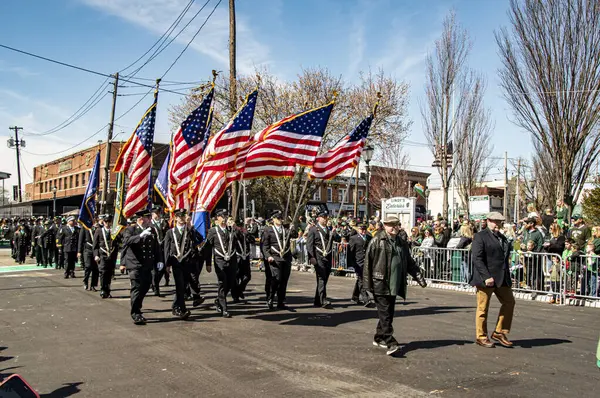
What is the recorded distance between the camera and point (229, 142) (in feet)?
34.7

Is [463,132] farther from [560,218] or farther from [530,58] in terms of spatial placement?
[560,218]

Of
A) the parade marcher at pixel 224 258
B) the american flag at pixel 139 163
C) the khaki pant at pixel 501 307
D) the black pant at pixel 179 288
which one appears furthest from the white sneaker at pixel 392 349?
the american flag at pixel 139 163

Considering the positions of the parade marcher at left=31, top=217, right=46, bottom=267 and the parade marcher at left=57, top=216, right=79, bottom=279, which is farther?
the parade marcher at left=31, top=217, right=46, bottom=267

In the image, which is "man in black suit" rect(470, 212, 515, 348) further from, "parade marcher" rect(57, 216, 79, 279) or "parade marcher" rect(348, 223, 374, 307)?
"parade marcher" rect(57, 216, 79, 279)

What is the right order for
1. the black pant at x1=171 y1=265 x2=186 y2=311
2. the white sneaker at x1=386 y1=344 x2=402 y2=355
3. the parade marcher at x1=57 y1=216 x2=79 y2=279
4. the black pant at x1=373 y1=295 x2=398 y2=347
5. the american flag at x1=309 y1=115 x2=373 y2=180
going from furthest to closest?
1. the parade marcher at x1=57 y1=216 x2=79 y2=279
2. the american flag at x1=309 y1=115 x2=373 y2=180
3. the black pant at x1=171 y1=265 x2=186 y2=311
4. the black pant at x1=373 y1=295 x2=398 y2=347
5. the white sneaker at x1=386 y1=344 x2=402 y2=355

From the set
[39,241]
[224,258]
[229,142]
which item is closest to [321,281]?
[224,258]

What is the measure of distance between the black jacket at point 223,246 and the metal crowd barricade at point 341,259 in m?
8.67

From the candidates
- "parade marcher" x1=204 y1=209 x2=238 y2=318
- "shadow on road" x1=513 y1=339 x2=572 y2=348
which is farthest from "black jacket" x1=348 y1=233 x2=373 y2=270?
"shadow on road" x1=513 y1=339 x2=572 y2=348

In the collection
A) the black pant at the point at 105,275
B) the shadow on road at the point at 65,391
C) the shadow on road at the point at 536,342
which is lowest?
the shadow on road at the point at 536,342

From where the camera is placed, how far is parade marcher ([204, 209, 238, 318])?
9922 millimetres

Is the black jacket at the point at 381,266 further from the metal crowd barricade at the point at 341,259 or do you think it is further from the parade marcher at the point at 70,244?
the parade marcher at the point at 70,244

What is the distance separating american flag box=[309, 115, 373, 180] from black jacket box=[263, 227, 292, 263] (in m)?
2.39

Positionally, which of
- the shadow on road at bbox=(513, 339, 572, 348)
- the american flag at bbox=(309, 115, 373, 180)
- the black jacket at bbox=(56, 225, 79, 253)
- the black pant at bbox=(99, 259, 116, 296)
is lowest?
the shadow on road at bbox=(513, 339, 572, 348)

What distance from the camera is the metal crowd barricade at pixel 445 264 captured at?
47.4ft
